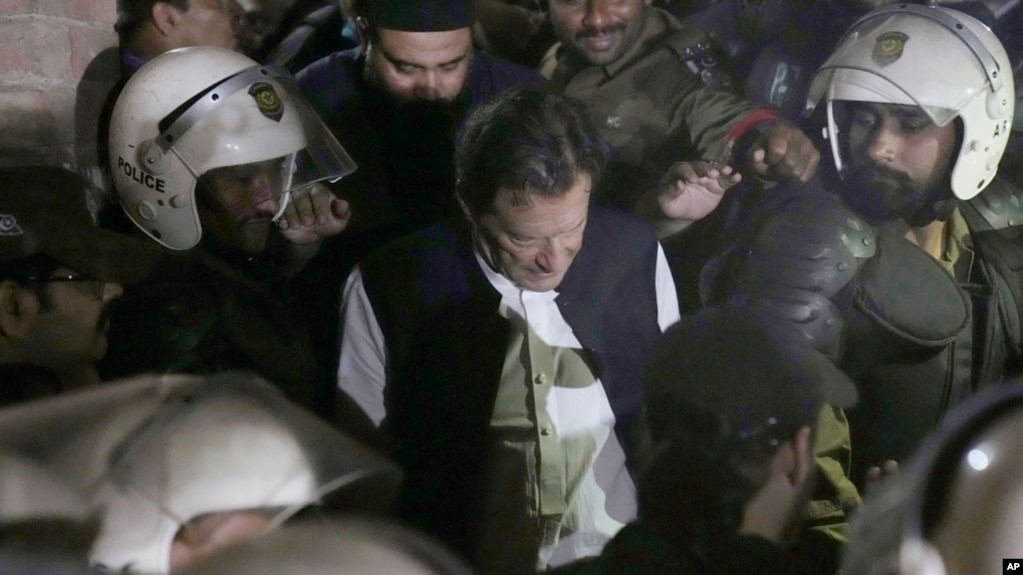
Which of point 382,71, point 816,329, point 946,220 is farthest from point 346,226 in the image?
point 946,220

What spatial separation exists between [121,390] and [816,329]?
3.48 feet

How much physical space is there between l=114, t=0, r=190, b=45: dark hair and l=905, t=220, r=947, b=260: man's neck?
127 centimetres

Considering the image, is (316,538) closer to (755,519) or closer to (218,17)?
(755,519)

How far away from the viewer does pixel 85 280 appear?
4.96 ft

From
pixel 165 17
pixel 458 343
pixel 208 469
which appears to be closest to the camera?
pixel 208 469

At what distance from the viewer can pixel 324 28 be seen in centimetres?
163

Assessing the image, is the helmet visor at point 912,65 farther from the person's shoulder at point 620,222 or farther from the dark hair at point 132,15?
the dark hair at point 132,15

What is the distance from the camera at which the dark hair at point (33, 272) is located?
4.80ft

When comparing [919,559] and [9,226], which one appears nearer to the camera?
[919,559]

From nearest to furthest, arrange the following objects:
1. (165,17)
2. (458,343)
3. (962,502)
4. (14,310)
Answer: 1. (962,502)
2. (14,310)
3. (458,343)
4. (165,17)

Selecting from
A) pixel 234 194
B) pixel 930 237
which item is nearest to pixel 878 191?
pixel 930 237

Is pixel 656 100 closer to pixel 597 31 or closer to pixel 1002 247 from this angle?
pixel 597 31

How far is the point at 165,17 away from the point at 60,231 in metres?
0.41

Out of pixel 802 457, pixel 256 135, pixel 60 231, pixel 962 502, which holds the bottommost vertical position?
pixel 802 457
